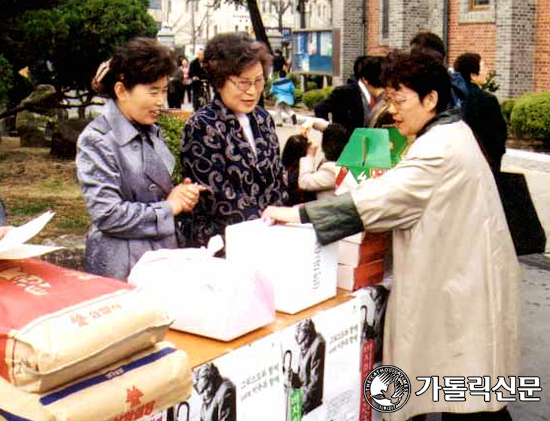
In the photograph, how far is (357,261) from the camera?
325 cm

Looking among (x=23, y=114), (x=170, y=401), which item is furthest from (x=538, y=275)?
(x=23, y=114)

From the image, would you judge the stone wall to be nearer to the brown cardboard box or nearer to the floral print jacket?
the floral print jacket

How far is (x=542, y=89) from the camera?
63.6 ft

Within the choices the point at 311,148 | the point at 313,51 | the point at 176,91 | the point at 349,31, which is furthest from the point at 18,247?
the point at 313,51

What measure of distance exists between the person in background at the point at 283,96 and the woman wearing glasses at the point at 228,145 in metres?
16.5

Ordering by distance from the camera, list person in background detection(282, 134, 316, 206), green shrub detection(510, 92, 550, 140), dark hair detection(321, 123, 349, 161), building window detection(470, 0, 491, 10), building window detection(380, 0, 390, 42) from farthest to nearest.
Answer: building window detection(380, 0, 390, 42)
building window detection(470, 0, 491, 10)
green shrub detection(510, 92, 550, 140)
dark hair detection(321, 123, 349, 161)
person in background detection(282, 134, 316, 206)

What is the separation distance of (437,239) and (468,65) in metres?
3.92

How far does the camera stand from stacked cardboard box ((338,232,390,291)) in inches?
128

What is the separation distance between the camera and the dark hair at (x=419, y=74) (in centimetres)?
306

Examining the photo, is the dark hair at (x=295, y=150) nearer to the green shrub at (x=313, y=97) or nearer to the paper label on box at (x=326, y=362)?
the paper label on box at (x=326, y=362)

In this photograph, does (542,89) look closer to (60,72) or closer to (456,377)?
(60,72)

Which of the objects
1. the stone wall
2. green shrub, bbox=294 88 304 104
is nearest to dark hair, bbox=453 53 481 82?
green shrub, bbox=294 88 304 104

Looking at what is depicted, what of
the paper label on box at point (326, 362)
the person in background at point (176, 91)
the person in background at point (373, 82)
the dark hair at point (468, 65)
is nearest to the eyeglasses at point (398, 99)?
the paper label on box at point (326, 362)

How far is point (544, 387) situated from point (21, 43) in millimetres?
6104
